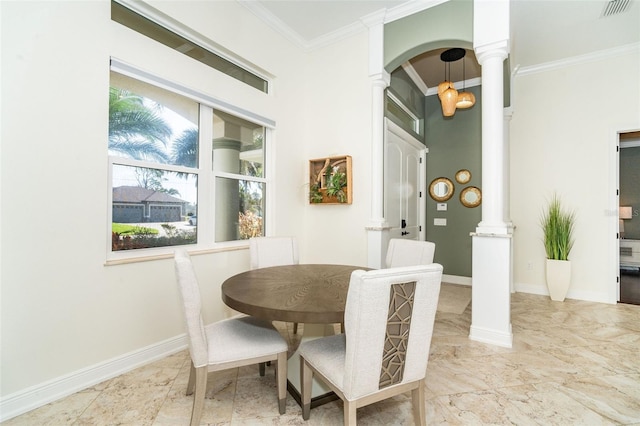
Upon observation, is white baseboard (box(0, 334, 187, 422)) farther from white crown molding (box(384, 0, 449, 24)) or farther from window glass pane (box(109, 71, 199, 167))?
white crown molding (box(384, 0, 449, 24))

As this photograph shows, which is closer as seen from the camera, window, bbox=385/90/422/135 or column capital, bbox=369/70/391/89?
column capital, bbox=369/70/391/89

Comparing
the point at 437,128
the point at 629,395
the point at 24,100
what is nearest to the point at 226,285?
the point at 24,100

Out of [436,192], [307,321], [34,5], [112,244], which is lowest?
[307,321]

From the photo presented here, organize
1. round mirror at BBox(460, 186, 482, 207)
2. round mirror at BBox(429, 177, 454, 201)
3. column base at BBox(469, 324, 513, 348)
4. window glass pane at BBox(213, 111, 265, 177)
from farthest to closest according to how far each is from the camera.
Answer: round mirror at BBox(429, 177, 454, 201) → round mirror at BBox(460, 186, 482, 207) → window glass pane at BBox(213, 111, 265, 177) → column base at BBox(469, 324, 513, 348)

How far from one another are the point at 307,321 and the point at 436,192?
14.4 ft

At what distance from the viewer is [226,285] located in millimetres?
1777

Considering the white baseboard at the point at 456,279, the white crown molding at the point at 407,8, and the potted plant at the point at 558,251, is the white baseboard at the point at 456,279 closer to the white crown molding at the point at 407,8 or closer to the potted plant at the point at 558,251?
the potted plant at the point at 558,251

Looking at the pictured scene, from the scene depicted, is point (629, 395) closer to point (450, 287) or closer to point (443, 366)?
point (443, 366)

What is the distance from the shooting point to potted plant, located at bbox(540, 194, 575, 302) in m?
3.84

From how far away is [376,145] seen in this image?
3271 millimetres

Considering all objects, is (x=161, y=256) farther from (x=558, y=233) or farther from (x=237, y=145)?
(x=558, y=233)

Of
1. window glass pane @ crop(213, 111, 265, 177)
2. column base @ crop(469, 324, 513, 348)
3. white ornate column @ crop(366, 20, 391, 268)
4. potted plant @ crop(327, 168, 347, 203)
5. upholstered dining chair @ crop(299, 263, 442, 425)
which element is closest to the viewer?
upholstered dining chair @ crop(299, 263, 442, 425)

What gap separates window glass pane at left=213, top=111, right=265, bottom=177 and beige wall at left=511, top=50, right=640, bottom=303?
150 inches

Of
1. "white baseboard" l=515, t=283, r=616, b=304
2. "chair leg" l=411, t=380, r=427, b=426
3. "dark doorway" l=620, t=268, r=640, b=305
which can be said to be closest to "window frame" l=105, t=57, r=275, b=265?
"chair leg" l=411, t=380, r=427, b=426
